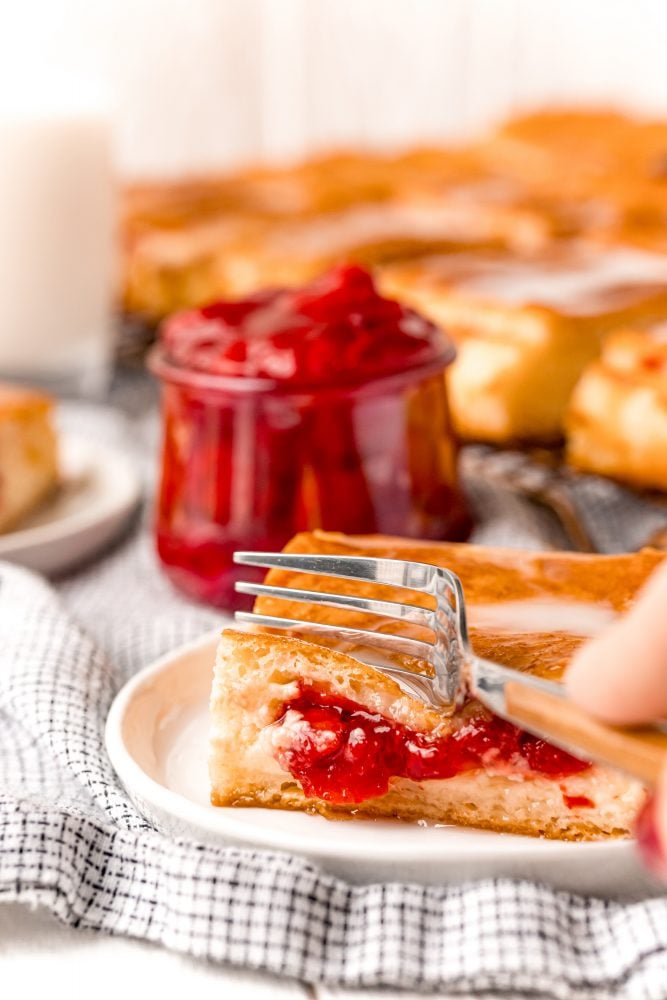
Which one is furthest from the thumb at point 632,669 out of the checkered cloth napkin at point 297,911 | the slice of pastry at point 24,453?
the slice of pastry at point 24,453

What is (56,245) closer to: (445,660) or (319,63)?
(445,660)

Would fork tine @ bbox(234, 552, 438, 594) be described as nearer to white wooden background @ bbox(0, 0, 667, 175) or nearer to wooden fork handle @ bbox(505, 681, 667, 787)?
wooden fork handle @ bbox(505, 681, 667, 787)

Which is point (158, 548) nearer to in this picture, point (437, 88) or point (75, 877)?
point (75, 877)

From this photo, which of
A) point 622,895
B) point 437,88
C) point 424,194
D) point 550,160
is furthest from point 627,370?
point 437,88

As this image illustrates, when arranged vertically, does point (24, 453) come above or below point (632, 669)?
below

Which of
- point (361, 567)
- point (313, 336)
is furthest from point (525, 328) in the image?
point (361, 567)

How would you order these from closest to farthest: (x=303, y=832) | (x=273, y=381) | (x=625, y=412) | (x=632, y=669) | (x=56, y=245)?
(x=632, y=669)
(x=303, y=832)
(x=273, y=381)
(x=625, y=412)
(x=56, y=245)

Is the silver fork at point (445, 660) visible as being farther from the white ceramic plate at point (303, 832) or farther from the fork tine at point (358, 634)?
the white ceramic plate at point (303, 832)
